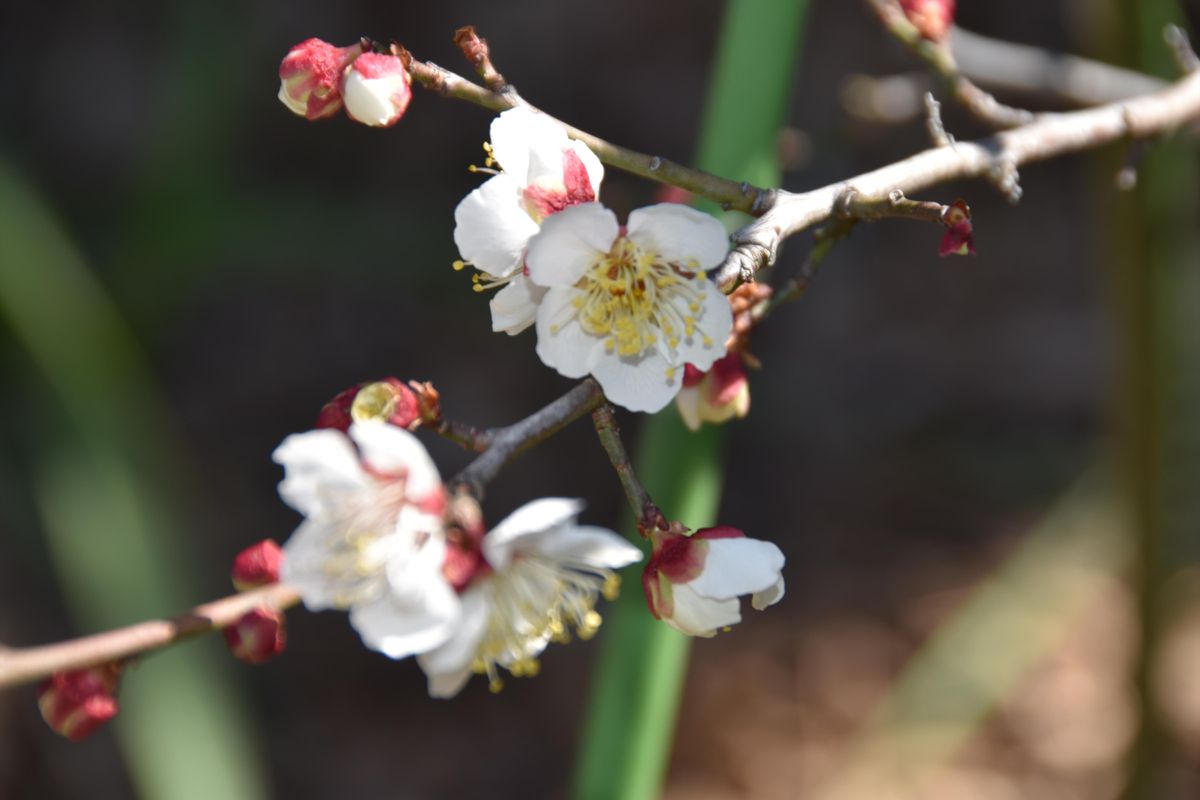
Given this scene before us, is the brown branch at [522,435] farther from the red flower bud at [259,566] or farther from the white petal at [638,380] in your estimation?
the red flower bud at [259,566]

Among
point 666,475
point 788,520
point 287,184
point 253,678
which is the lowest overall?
point 666,475

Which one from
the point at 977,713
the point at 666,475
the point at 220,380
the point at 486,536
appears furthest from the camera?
the point at 220,380

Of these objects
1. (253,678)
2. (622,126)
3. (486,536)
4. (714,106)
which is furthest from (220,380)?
(486,536)

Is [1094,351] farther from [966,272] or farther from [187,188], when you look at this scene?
[187,188]

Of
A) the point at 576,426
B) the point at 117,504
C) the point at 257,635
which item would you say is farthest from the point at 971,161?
the point at 576,426

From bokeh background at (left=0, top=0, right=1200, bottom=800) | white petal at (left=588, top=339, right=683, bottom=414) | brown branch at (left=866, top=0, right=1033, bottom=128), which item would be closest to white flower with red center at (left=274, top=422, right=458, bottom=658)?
white petal at (left=588, top=339, right=683, bottom=414)

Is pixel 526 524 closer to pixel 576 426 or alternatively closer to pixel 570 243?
pixel 570 243

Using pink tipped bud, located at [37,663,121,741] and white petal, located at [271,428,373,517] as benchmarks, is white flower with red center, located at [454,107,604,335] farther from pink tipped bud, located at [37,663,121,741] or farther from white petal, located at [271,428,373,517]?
pink tipped bud, located at [37,663,121,741]
